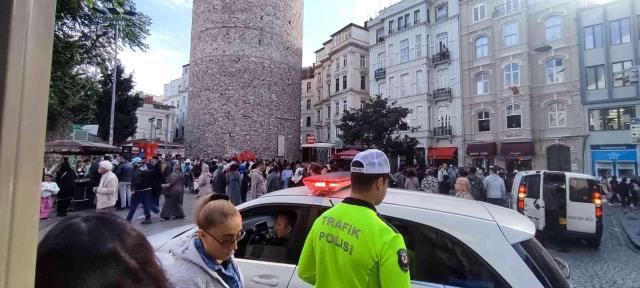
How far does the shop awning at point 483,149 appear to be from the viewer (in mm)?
26891

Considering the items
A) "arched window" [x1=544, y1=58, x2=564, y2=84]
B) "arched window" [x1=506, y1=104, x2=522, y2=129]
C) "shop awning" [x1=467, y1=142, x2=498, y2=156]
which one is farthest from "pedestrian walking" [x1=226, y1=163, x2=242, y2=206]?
"arched window" [x1=544, y1=58, x2=564, y2=84]

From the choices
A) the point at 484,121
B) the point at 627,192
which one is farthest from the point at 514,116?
the point at 627,192

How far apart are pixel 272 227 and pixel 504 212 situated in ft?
6.86

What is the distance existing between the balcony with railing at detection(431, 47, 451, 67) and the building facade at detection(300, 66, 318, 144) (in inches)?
899

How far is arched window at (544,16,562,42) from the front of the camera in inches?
1019

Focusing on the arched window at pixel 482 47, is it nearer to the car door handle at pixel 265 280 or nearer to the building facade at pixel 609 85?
the building facade at pixel 609 85

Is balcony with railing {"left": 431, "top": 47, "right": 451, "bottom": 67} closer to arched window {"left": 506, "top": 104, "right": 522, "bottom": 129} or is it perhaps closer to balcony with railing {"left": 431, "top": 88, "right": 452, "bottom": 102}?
balcony with railing {"left": 431, "top": 88, "right": 452, "bottom": 102}

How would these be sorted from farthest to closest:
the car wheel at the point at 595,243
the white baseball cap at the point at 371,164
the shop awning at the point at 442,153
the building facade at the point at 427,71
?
the building facade at the point at 427,71 < the shop awning at the point at 442,153 < the car wheel at the point at 595,243 < the white baseball cap at the point at 371,164

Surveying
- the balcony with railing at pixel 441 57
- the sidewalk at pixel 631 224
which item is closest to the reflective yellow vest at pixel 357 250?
the sidewalk at pixel 631 224

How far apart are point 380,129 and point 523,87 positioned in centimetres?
1161

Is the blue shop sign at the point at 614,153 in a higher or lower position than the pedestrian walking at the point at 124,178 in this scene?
higher

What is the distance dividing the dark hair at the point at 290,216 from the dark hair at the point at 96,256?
88.0 inches

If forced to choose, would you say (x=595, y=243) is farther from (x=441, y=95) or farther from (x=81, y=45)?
(x=441, y=95)

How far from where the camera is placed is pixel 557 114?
25.5 m
